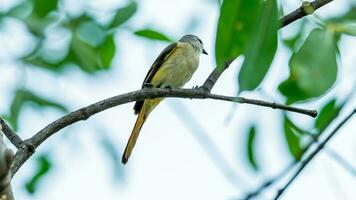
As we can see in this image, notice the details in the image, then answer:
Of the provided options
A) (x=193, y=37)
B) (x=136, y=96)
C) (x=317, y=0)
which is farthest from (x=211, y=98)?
(x=193, y=37)

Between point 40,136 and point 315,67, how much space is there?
110cm

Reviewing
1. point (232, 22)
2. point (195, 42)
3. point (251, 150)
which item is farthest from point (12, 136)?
point (195, 42)

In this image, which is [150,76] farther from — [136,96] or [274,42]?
[274,42]

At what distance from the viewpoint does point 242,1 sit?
199 centimetres

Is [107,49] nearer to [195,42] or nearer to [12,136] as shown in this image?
[12,136]

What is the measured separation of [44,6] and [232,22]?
3.67 feet

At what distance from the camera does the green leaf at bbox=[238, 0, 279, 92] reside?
5.83 feet

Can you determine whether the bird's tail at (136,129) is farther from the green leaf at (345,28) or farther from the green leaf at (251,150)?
the green leaf at (345,28)

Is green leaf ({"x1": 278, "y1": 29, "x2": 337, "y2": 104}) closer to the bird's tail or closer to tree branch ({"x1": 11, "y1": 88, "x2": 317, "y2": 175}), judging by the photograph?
tree branch ({"x1": 11, "y1": 88, "x2": 317, "y2": 175})

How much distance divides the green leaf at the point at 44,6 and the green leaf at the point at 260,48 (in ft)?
3.90

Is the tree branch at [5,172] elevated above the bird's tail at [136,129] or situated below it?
above

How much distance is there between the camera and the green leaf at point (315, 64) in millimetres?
1851

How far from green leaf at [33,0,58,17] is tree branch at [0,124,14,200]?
116 cm

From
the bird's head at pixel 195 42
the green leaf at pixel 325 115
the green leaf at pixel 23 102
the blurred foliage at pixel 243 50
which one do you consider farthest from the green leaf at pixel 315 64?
the bird's head at pixel 195 42
